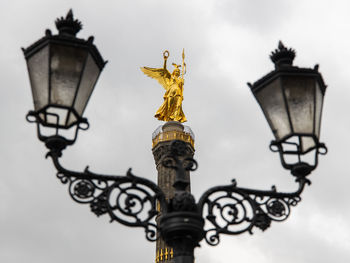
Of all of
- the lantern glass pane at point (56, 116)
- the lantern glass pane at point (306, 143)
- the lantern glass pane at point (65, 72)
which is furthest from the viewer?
the lantern glass pane at point (306, 143)

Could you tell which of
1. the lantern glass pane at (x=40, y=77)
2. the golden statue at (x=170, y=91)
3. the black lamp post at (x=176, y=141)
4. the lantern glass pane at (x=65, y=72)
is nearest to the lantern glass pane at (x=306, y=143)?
the black lamp post at (x=176, y=141)

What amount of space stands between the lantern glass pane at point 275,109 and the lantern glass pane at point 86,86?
1.43 m

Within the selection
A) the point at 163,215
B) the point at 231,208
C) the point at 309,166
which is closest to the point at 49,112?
the point at 163,215

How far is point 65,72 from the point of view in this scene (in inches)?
214

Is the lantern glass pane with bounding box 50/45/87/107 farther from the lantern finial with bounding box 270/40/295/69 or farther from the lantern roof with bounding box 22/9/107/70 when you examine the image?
the lantern finial with bounding box 270/40/295/69

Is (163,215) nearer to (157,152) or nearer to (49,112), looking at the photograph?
(49,112)

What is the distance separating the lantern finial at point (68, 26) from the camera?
231 inches

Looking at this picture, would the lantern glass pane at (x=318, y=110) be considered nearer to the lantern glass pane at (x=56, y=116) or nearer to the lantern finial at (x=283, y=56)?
the lantern finial at (x=283, y=56)

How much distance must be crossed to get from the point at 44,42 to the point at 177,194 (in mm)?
1603

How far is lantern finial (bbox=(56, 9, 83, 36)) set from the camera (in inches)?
231

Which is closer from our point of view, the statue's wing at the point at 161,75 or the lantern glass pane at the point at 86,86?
the lantern glass pane at the point at 86,86

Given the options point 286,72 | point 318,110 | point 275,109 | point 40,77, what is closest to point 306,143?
point 318,110

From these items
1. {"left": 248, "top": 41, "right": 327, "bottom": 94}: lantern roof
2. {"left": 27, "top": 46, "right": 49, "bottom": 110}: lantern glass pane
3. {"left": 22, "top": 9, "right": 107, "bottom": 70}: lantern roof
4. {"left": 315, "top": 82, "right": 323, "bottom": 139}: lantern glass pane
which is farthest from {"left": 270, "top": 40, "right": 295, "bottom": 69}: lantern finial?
{"left": 27, "top": 46, "right": 49, "bottom": 110}: lantern glass pane

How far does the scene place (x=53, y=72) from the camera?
5.42m
